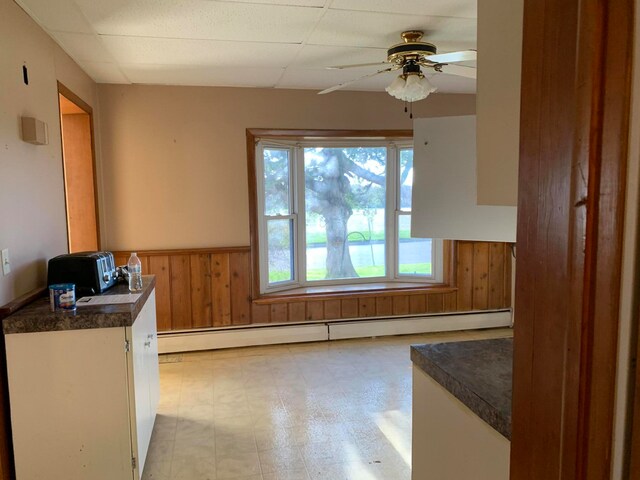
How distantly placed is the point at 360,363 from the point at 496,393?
288cm

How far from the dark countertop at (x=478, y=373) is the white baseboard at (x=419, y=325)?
3047 mm

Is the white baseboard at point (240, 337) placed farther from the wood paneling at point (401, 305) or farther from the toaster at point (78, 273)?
the toaster at point (78, 273)

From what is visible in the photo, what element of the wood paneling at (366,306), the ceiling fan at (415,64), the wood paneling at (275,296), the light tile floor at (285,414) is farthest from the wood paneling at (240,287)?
the ceiling fan at (415,64)

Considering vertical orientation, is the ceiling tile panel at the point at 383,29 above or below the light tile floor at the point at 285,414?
above

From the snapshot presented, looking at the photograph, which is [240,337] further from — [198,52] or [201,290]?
[198,52]

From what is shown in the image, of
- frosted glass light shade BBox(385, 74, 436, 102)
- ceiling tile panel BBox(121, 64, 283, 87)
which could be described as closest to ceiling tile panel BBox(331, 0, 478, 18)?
frosted glass light shade BBox(385, 74, 436, 102)

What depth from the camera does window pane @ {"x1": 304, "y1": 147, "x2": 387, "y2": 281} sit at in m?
4.75

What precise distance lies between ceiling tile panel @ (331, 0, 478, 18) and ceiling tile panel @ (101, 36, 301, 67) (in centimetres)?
72

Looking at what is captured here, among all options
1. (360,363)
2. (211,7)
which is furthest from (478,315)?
(211,7)

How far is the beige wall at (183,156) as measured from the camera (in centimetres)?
404

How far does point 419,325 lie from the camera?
4.75 m

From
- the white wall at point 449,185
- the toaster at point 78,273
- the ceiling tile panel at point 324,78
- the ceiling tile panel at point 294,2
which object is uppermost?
the ceiling tile panel at point 324,78

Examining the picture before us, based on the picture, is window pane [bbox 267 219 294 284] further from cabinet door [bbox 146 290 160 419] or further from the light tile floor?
cabinet door [bbox 146 290 160 419]

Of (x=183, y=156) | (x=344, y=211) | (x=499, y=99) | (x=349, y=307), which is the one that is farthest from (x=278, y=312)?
(x=499, y=99)
